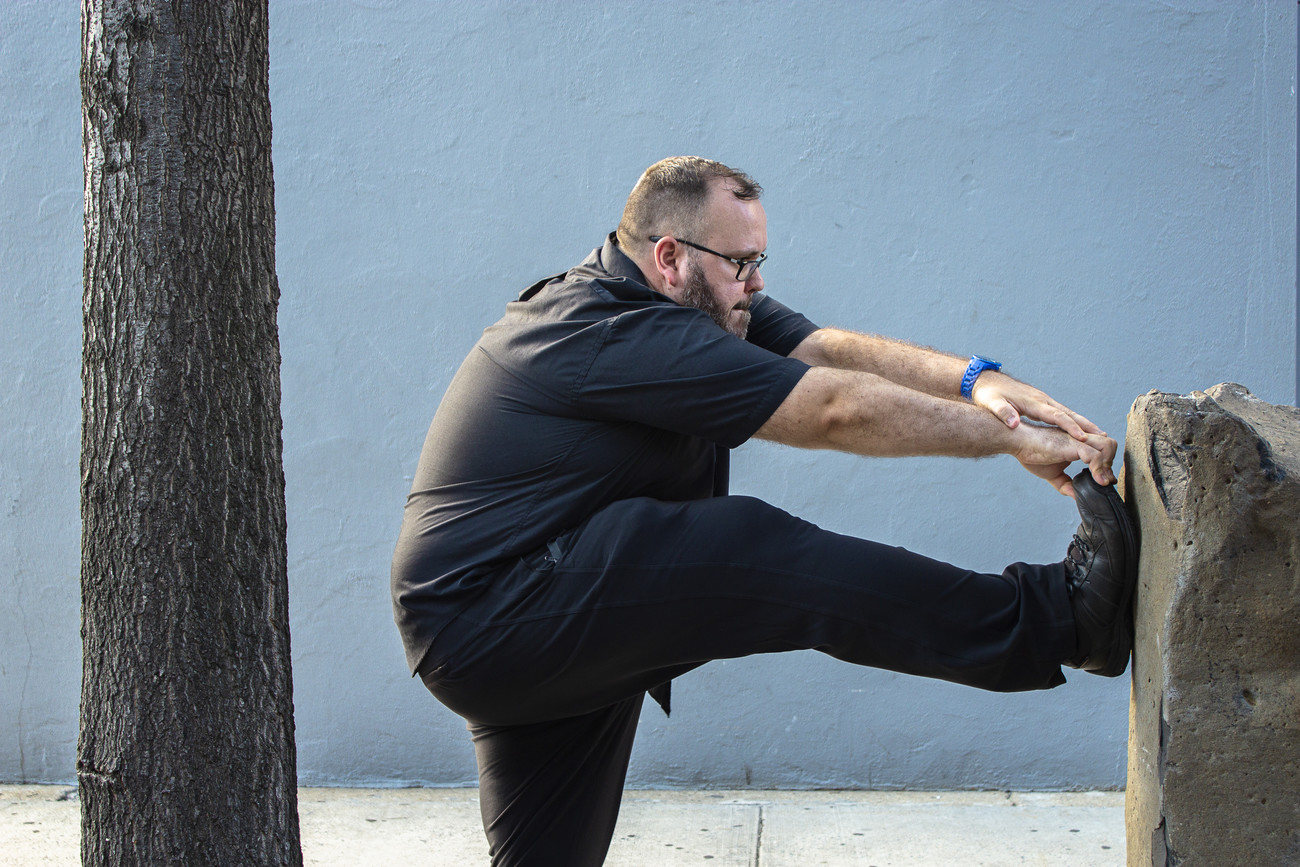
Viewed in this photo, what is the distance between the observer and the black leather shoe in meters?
2.21

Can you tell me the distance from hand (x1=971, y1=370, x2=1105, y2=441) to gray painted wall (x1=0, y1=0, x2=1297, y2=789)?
1.26 metres

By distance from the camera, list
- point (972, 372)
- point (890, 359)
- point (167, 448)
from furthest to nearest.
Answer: point (890, 359), point (972, 372), point (167, 448)

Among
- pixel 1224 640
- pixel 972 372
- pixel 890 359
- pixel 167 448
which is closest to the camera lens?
pixel 1224 640

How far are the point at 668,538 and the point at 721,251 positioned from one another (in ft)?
2.49

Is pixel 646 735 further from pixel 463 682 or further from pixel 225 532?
pixel 225 532

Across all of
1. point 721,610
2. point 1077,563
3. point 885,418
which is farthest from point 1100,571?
point 721,610

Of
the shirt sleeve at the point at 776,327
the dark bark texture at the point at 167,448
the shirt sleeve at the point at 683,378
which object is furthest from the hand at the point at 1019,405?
the dark bark texture at the point at 167,448

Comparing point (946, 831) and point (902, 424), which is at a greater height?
point (902, 424)

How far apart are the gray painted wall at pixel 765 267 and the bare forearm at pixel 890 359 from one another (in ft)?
3.00

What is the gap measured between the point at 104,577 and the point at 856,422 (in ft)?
4.85

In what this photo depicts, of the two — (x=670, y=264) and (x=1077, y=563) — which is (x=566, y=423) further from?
(x=1077, y=563)

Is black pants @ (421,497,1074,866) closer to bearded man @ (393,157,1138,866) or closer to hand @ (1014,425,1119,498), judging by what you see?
bearded man @ (393,157,1138,866)

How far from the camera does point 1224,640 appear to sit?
2.03 m

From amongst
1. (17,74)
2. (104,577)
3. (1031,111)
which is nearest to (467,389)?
(104,577)
